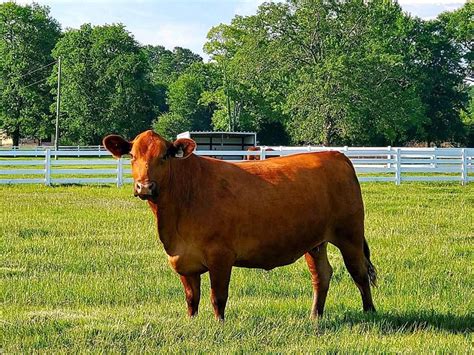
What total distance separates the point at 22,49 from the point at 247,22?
24780mm

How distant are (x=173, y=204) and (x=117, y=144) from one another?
2.29ft

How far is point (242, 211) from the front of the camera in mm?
6004

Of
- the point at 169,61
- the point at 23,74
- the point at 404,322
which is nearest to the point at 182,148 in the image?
the point at 404,322

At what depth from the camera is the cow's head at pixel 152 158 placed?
18.2 feet

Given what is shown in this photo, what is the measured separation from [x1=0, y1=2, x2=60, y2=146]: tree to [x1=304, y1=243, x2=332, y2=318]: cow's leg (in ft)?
197

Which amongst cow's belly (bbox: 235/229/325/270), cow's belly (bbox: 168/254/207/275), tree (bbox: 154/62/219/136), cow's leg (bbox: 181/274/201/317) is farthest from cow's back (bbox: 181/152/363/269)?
tree (bbox: 154/62/219/136)

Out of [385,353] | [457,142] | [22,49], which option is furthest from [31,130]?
[385,353]

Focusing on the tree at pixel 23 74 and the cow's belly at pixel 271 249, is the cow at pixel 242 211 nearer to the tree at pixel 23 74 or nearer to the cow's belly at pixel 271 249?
the cow's belly at pixel 271 249

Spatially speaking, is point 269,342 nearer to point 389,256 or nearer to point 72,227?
point 389,256

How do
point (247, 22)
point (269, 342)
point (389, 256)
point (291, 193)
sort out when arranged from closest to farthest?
point (269, 342), point (291, 193), point (389, 256), point (247, 22)

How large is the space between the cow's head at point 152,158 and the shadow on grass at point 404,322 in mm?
1782

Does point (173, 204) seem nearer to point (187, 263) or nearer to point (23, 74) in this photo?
point (187, 263)

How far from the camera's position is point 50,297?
7.16 meters

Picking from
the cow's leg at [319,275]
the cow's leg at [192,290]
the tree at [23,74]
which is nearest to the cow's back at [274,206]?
the cow's leg at [319,275]
